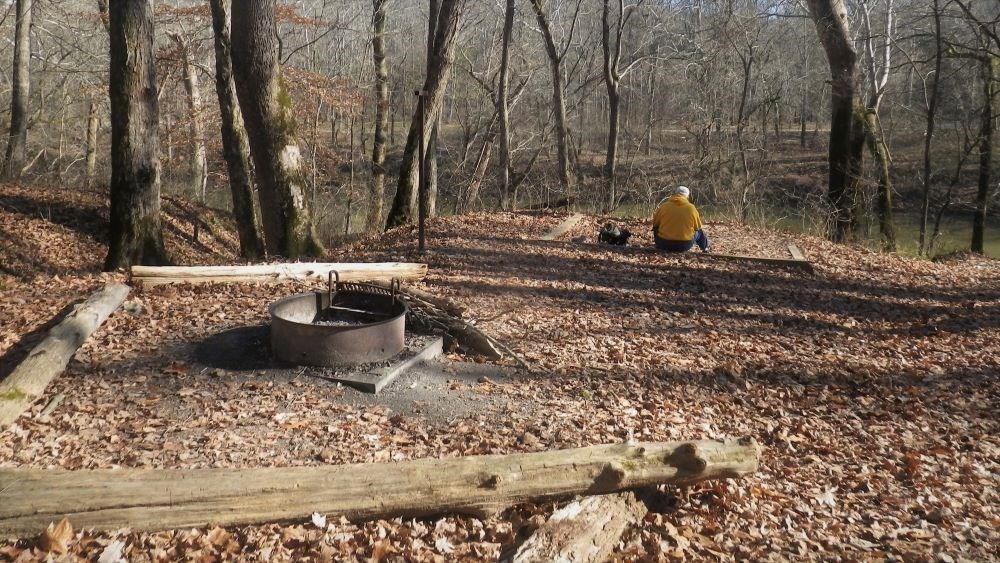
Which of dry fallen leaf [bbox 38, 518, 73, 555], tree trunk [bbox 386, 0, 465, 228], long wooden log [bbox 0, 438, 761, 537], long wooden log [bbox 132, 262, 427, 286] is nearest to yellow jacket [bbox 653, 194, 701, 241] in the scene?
long wooden log [bbox 132, 262, 427, 286]

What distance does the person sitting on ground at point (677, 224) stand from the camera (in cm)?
1028

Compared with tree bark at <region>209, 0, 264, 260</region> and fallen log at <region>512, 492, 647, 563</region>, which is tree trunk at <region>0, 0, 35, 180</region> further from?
fallen log at <region>512, 492, 647, 563</region>

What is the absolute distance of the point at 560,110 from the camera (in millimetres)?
17078

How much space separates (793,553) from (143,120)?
347 inches

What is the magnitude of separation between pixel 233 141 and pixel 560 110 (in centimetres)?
826

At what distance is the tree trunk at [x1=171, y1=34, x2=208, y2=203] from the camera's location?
1784 cm

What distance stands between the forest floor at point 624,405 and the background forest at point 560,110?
16.7 ft

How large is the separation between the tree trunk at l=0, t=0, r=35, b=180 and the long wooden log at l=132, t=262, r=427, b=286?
40.6 feet

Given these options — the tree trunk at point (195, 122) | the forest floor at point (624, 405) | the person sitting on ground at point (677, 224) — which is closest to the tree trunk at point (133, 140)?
the forest floor at point (624, 405)

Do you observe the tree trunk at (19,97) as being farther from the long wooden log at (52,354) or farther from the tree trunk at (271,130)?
the long wooden log at (52,354)

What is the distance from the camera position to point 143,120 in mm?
9055

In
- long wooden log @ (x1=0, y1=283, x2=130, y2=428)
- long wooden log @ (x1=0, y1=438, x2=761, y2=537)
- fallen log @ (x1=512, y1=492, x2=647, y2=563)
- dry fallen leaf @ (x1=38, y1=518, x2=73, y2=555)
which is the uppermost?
long wooden log @ (x1=0, y1=283, x2=130, y2=428)

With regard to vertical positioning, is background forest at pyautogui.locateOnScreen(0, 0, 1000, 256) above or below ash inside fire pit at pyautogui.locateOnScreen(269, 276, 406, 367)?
above

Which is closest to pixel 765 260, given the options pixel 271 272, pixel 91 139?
pixel 271 272
